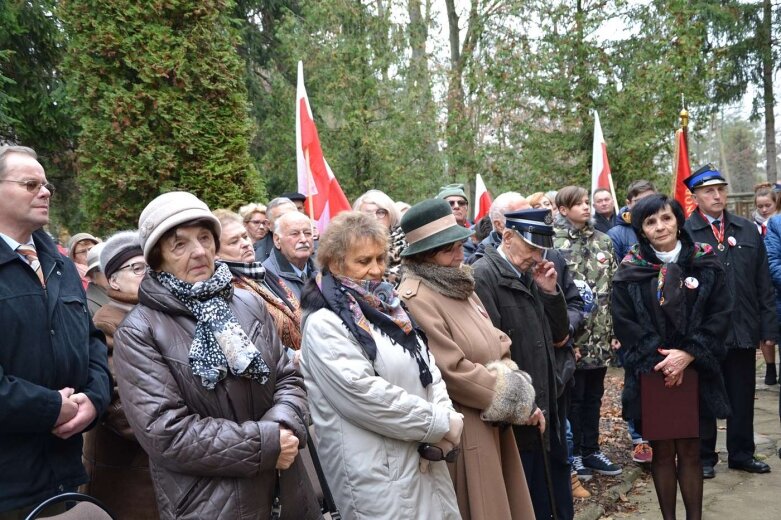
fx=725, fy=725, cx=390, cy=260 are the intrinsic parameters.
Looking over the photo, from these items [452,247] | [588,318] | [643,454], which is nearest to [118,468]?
[452,247]

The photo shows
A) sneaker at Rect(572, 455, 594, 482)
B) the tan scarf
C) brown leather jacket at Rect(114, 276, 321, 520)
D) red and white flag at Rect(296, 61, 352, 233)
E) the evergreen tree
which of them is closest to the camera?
brown leather jacket at Rect(114, 276, 321, 520)

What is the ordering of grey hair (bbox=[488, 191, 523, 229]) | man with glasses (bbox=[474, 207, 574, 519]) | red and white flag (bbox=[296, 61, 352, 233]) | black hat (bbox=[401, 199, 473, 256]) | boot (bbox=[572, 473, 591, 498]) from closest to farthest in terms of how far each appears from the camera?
black hat (bbox=[401, 199, 473, 256]) → man with glasses (bbox=[474, 207, 574, 519]) → grey hair (bbox=[488, 191, 523, 229]) → boot (bbox=[572, 473, 591, 498]) → red and white flag (bbox=[296, 61, 352, 233])

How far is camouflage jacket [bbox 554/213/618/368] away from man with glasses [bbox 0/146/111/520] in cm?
373

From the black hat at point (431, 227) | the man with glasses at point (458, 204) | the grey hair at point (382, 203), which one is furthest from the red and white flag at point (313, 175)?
the black hat at point (431, 227)

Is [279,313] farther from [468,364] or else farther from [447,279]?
[468,364]

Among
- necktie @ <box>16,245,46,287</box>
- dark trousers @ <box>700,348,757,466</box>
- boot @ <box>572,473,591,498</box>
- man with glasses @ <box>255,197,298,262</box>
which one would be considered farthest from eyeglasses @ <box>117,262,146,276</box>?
dark trousers @ <box>700,348,757,466</box>

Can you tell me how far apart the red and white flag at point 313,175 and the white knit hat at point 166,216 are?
3.42 metres

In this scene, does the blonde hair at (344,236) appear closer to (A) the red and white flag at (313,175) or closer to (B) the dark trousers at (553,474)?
(B) the dark trousers at (553,474)

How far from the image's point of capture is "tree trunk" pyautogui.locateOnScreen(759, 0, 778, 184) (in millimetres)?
18875

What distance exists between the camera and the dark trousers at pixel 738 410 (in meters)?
5.79

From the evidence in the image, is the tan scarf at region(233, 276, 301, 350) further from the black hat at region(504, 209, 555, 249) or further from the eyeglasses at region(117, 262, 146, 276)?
the black hat at region(504, 209, 555, 249)

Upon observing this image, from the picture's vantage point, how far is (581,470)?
582 cm

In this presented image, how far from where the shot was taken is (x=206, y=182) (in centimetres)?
775

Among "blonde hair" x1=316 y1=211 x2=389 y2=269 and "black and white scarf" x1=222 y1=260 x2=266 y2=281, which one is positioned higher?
"blonde hair" x1=316 y1=211 x2=389 y2=269
